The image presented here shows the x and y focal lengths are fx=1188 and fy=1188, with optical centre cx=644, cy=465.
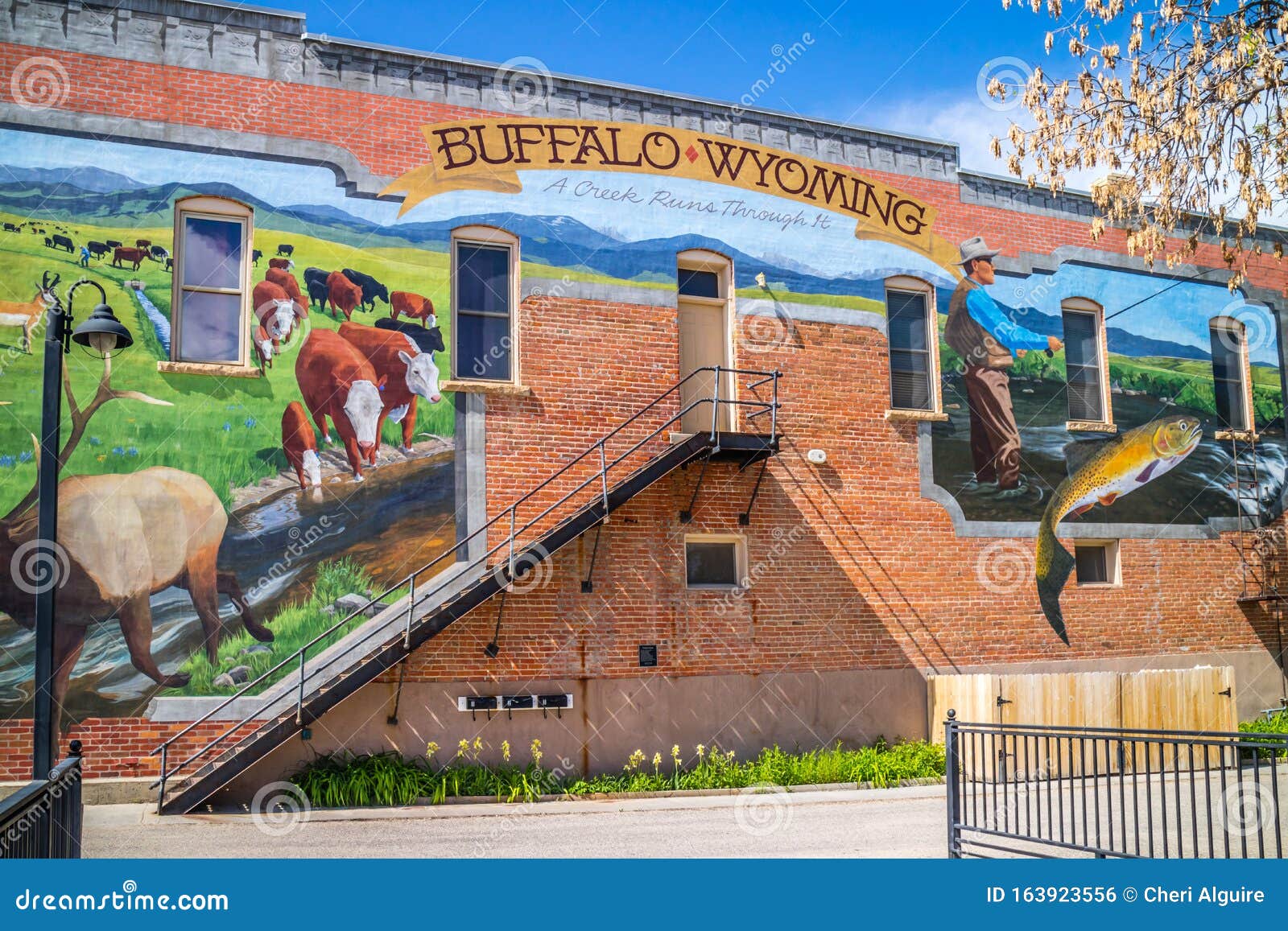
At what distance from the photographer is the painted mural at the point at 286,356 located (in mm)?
13367

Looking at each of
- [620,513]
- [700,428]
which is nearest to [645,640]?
[620,513]

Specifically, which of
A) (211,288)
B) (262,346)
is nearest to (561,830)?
(262,346)

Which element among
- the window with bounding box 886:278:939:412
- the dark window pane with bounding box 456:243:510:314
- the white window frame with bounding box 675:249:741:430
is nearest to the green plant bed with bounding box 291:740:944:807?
the white window frame with bounding box 675:249:741:430

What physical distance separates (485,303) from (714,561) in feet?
15.5

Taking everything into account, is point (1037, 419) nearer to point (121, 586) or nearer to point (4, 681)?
point (121, 586)

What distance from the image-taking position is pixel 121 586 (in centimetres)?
1339

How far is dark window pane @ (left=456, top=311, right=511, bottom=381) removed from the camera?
1547 centimetres

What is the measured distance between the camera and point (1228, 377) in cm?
2102

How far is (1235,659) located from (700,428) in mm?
10251

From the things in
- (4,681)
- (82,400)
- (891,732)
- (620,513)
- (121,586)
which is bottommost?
(891,732)

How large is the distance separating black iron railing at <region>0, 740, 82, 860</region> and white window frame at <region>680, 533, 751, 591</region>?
9.47 meters

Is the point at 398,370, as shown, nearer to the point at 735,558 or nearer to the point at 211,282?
the point at 211,282

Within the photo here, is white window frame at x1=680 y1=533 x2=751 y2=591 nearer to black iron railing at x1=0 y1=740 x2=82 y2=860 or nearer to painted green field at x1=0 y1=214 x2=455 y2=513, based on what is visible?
painted green field at x1=0 y1=214 x2=455 y2=513

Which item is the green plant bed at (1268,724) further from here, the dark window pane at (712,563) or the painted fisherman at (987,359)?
the dark window pane at (712,563)
